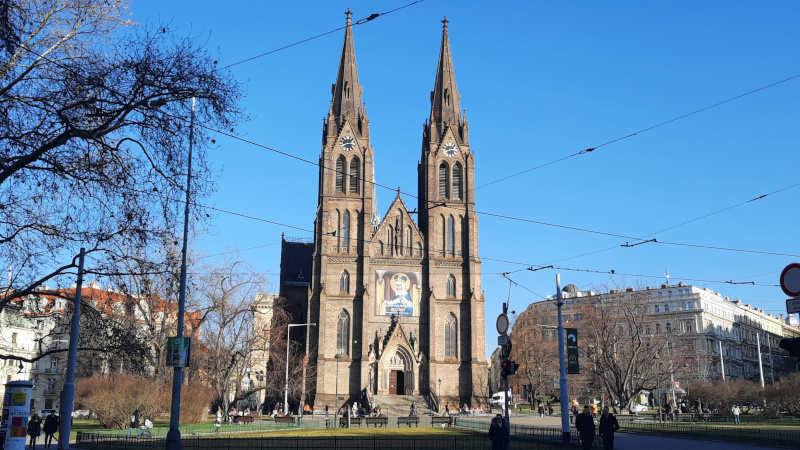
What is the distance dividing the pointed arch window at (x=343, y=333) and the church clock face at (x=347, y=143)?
620 inches

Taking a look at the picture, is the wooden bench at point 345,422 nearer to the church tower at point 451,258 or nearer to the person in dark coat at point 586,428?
the church tower at point 451,258

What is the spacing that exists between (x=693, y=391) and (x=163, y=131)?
60073 millimetres

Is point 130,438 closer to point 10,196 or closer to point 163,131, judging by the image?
point 10,196

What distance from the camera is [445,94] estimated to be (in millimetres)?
72688

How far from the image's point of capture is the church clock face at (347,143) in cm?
6875

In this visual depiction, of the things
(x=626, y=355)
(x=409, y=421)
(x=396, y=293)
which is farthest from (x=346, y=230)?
(x=626, y=355)

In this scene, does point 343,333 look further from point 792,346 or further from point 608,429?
point 792,346

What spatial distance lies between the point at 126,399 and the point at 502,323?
24.5 metres

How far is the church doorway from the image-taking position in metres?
64.3

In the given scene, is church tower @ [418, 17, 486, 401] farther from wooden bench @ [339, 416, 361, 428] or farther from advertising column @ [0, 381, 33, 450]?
advertising column @ [0, 381, 33, 450]

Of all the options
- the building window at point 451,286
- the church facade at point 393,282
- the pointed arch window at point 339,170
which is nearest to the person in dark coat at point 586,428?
the church facade at point 393,282

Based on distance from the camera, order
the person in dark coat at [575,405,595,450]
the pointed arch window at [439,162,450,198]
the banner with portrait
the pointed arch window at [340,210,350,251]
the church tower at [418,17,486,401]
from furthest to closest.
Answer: the pointed arch window at [439,162,450,198]
the pointed arch window at [340,210,350,251]
the banner with portrait
the church tower at [418,17,486,401]
the person in dark coat at [575,405,595,450]

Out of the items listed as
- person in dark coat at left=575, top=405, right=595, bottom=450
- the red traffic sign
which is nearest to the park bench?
person in dark coat at left=575, top=405, right=595, bottom=450

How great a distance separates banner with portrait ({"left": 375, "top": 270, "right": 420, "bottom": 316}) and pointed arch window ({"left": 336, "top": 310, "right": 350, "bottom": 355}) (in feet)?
9.58
